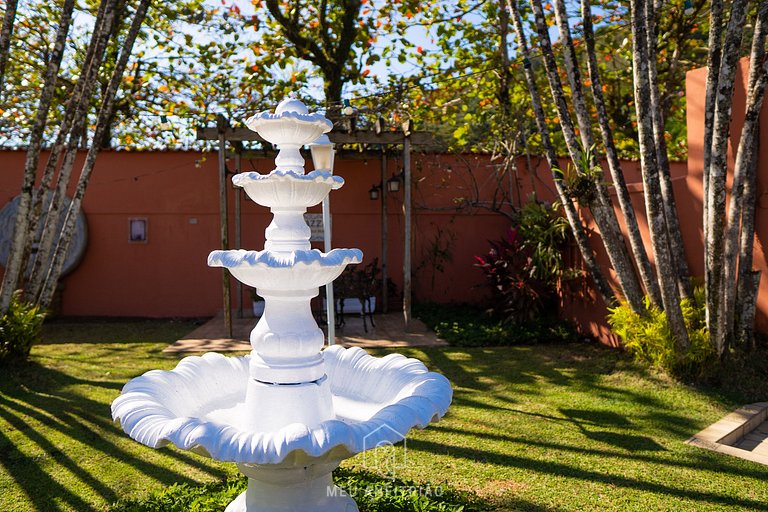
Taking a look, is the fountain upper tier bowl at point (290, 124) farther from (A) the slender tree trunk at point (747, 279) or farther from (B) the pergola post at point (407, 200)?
(B) the pergola post at point (407, 200)

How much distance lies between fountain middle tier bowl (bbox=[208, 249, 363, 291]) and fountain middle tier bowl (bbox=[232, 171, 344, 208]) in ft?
0.96

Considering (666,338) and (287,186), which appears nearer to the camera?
(287,186)

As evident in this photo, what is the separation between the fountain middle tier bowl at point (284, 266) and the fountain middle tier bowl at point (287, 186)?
291 mm

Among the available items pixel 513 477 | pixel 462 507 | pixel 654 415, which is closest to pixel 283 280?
pixel 462 507

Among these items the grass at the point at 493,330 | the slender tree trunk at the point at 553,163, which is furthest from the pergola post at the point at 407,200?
the slender tree trunk at the point at 553,163

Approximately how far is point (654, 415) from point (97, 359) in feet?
18.8

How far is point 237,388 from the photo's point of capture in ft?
9.96

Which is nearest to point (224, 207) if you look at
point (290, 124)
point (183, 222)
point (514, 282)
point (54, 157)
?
point (54, 157)

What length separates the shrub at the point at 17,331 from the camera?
591 cm

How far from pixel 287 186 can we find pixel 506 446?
2.63 m

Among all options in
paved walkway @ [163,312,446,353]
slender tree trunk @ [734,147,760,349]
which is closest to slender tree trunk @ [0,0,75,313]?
paved walkway @ [163,312,446,353]

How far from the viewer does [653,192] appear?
5.47 metres

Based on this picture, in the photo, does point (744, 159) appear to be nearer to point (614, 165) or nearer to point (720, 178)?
point (720, 178)
